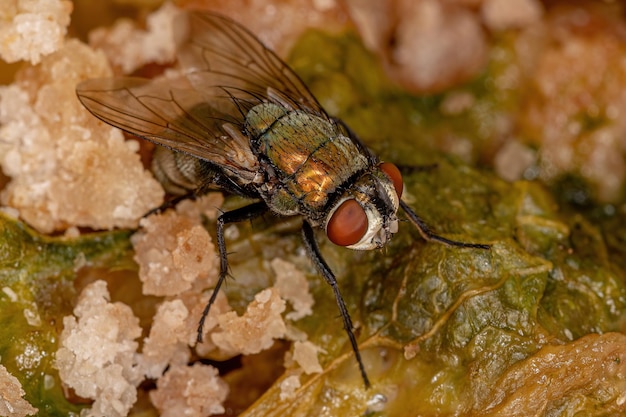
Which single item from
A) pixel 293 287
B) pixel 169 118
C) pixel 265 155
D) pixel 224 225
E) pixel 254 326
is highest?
pixel 169 118

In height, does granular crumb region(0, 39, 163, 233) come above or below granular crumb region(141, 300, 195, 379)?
above

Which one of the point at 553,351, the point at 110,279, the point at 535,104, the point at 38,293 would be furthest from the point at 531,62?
the point at 38,293

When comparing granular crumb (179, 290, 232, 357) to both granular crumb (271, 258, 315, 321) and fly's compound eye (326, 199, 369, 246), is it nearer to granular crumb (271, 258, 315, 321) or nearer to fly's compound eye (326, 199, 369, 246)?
granular crumb (271, 258, 315, 321)

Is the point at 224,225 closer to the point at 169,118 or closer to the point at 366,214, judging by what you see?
the point at 169,118

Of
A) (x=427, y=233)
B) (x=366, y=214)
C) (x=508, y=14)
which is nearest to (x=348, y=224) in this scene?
(x=366, y=214)

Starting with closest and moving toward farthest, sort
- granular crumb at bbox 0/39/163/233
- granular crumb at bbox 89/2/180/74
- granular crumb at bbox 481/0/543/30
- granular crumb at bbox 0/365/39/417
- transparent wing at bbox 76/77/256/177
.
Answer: granular crumb at bbox 0/365/39/417 < transparent wing at bbox 76/77/256/177 < granular crumb at bbox 0/39/163/233 < granular crumb at bbox 89/2/180/74 < granular crumb at bbox 481/0/543/30

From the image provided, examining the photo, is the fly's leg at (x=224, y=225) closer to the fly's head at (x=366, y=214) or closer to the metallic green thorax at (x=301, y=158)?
the metallic green thorax at (x=301, y=158)

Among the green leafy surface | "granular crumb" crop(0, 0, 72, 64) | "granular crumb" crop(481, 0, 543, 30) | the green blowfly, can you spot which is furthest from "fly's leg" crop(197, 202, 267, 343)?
"granular crumb" crop(481, 0, 543, 30)
